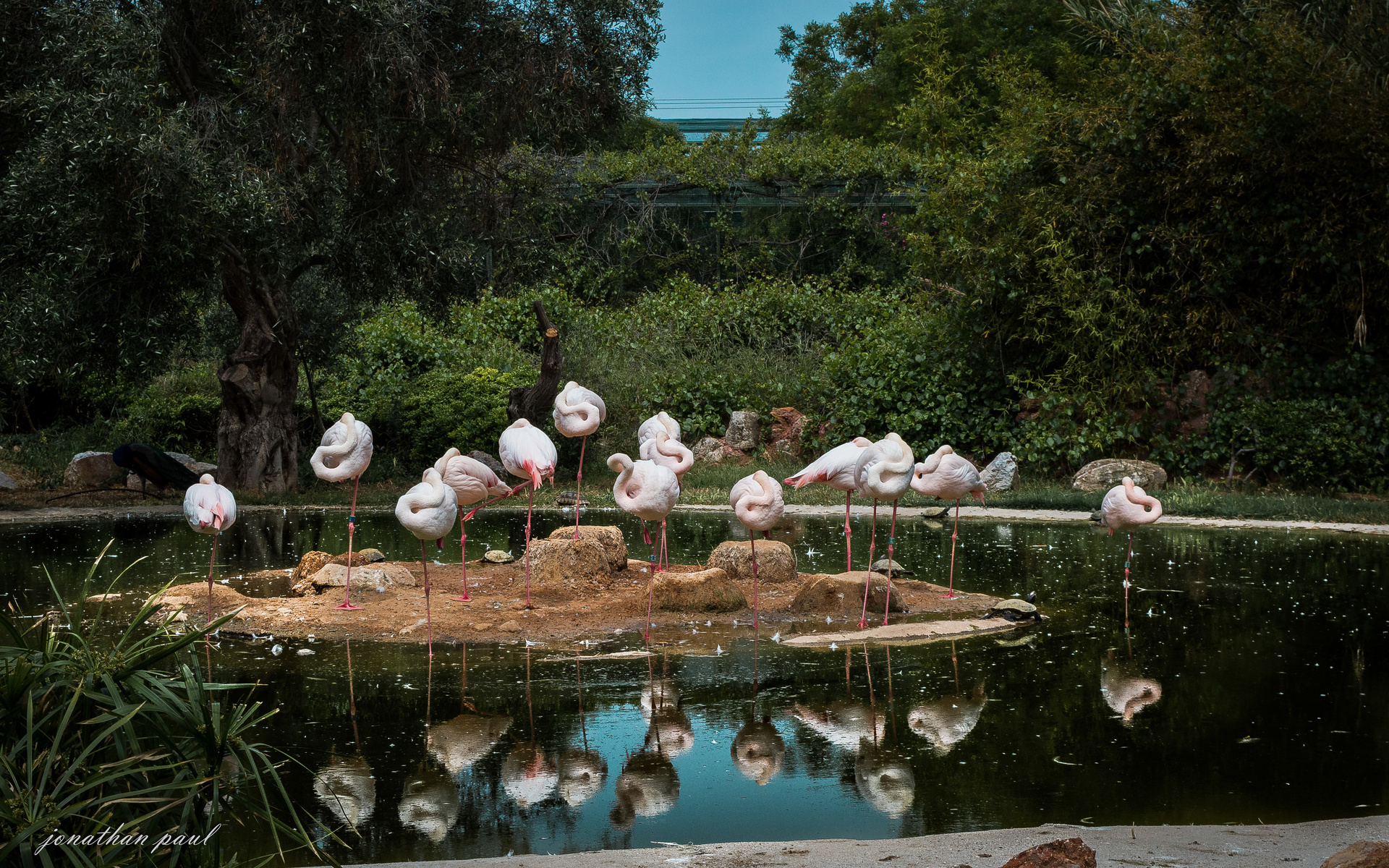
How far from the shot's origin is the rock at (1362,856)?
2691 millimetres

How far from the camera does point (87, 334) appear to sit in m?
11.5

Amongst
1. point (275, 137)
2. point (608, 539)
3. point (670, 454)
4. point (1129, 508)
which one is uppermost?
point (275, 137)

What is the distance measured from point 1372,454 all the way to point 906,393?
576 cm

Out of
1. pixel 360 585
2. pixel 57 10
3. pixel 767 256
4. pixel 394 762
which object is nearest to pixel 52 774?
pixel 394 762

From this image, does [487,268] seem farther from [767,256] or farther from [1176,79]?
[1176,79]

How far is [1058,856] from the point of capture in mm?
→ 2883

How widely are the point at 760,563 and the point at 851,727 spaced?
340 cm

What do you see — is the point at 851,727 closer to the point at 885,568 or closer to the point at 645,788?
the point at 645,788

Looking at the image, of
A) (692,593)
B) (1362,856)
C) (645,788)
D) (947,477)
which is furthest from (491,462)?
(1362,856)

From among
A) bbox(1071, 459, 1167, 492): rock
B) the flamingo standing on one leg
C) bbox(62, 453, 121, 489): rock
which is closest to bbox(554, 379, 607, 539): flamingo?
the flamingo standing on one leg

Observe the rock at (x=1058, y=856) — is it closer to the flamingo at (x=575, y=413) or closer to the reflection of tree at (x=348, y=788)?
the reflection of tree at (x=348, y=788)

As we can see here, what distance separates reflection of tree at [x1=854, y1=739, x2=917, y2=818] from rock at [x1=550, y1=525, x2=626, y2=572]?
12.9 ft

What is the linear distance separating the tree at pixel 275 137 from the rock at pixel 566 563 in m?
5.14

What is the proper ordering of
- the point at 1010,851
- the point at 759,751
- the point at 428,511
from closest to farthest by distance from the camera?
1. the point at 1010,851
2. the point at 759,751
3. the point at 428,511
